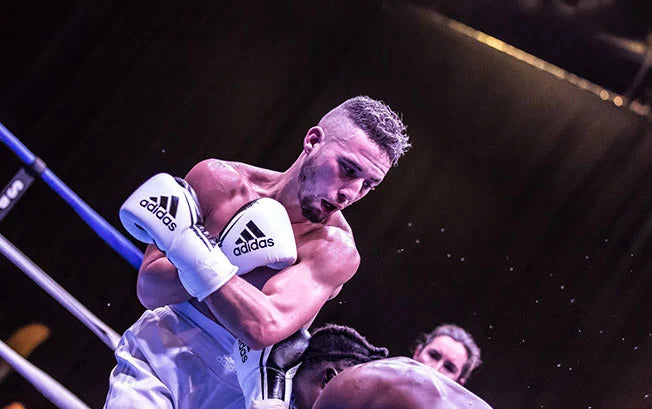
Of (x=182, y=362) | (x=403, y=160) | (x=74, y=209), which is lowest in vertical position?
(x=74, y=209)

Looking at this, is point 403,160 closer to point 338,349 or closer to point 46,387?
point 338,349

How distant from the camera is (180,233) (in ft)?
5.62

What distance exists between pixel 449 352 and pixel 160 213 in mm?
1730

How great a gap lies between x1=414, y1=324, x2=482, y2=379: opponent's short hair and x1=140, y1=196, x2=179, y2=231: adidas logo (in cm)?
169

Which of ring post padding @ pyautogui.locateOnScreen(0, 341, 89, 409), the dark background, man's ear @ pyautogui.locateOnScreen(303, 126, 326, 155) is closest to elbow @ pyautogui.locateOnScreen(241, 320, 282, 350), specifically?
man's ear @ pyautogui.locateOnScreen(303, 126, 326, 155)

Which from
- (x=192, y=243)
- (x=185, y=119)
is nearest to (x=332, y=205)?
(x=192, y=243)

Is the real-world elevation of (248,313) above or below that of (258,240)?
below

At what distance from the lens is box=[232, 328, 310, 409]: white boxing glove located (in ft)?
5.76

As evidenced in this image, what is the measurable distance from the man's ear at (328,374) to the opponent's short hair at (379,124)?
2.06ft

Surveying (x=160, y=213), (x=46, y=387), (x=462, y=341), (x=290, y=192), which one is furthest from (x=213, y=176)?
(x=462, y=341)

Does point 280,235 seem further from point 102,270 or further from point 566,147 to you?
point 566,147

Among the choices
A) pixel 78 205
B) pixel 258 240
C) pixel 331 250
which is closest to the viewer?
pixel 258 240

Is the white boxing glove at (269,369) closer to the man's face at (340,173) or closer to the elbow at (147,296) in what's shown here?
the elbow at (147,296)

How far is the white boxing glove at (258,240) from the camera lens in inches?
71.3
